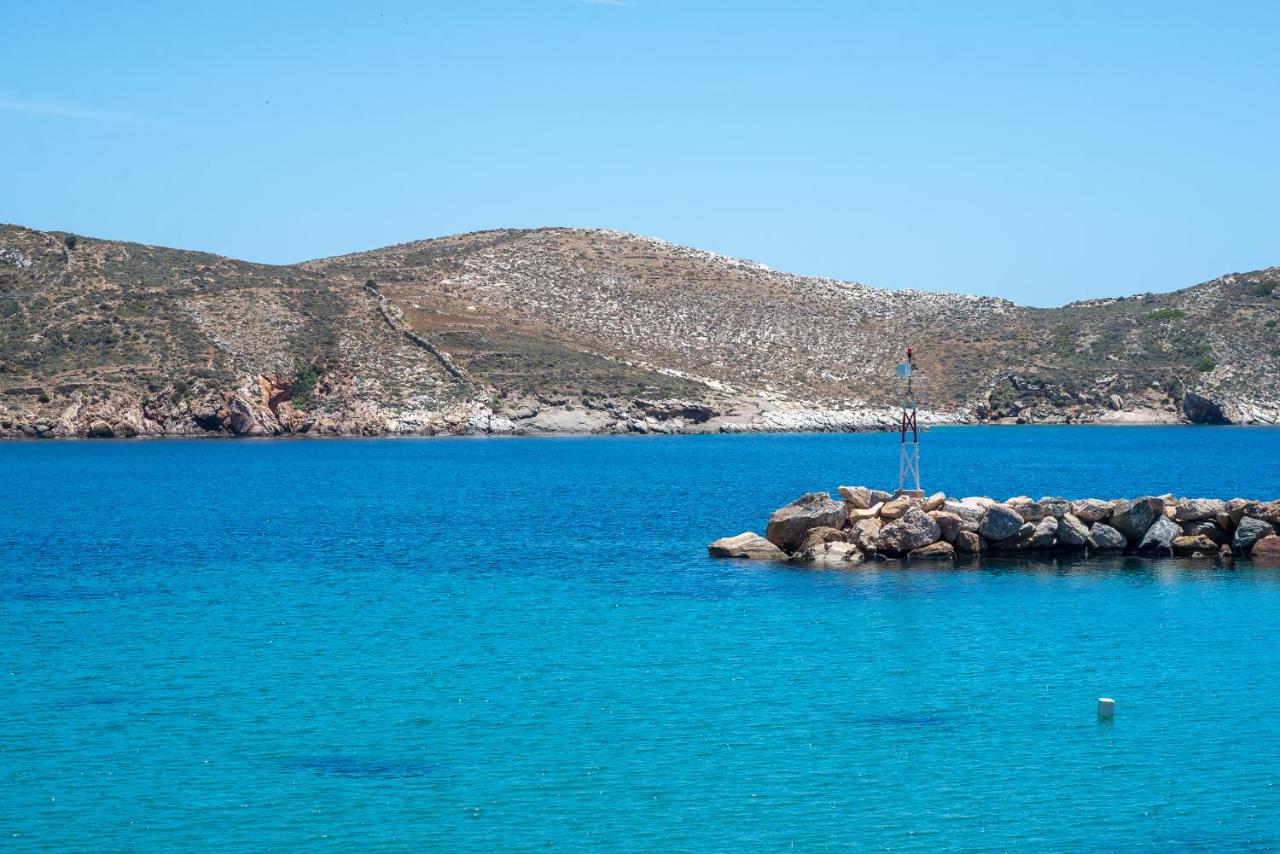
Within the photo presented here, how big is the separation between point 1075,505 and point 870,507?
5.72m

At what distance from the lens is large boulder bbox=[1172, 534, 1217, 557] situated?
122 ft

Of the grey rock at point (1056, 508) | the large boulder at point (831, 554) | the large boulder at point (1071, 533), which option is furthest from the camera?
the grey rock at point (1056, 508)

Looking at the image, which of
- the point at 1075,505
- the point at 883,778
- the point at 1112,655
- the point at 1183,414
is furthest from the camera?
the point at 1183,414

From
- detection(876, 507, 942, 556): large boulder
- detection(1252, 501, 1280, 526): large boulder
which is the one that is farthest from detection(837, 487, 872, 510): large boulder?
detection(1252, 501, 1280, 526): large boulder

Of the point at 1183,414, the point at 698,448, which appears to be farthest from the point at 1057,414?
the point at 698,448

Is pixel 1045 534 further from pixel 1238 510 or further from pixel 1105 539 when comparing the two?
pixel 1238 510

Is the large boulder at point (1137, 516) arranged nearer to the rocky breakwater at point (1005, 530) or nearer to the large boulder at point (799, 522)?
the rocky breakwater at point (1005, 530)

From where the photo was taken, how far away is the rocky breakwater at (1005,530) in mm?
36906

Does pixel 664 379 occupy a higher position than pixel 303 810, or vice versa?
pixel 664 379

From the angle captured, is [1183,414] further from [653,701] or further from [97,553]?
[653,701]

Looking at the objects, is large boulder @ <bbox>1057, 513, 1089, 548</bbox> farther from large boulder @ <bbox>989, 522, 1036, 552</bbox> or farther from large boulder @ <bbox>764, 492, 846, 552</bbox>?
large boulder @ <bbox>764, 492, 846, 552</bbox>

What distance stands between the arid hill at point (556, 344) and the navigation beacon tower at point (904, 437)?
12.1 m

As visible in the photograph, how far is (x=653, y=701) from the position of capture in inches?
830

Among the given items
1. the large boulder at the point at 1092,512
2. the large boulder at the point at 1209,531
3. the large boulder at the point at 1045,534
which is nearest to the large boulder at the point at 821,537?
the large boulder at the point at 1045,534
